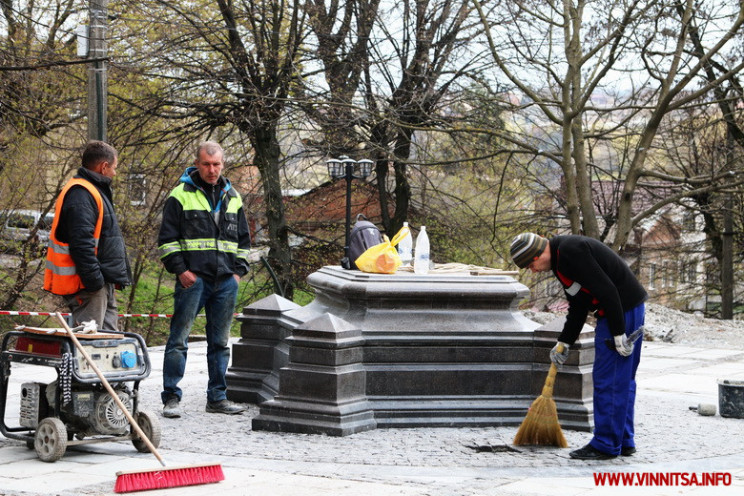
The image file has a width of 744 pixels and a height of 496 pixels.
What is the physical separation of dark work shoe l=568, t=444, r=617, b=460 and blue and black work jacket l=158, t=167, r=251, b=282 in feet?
9.19

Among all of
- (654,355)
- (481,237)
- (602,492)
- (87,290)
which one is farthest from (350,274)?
(481,237)

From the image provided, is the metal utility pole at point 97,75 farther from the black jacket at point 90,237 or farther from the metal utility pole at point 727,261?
the metal utility pole at point 727,261

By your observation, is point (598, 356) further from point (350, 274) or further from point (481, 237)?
point (481, 237)

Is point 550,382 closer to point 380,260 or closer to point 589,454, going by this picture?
point 589,454

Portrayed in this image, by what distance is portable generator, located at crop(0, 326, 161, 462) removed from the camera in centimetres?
546

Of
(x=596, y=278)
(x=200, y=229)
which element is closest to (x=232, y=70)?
(x=200, y=229)

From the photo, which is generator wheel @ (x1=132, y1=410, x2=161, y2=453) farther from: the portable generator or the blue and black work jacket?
the blue and black work jacket

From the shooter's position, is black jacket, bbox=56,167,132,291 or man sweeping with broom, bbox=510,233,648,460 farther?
black jacket, bbox=56,167,132,291

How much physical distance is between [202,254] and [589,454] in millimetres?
3010

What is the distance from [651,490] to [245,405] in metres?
3.73

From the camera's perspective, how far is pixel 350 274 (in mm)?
7230

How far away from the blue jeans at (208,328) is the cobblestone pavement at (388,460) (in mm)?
271

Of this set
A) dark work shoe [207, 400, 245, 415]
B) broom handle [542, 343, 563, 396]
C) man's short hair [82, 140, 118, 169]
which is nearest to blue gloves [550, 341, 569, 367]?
broom handle [542, 343, 563, 396]

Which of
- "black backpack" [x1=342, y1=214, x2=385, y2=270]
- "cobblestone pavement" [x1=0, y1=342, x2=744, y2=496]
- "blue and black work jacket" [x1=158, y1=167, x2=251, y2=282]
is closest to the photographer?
A: "cobblestone pavement" [x1=0, y1=342, x2=744, y2=496]
